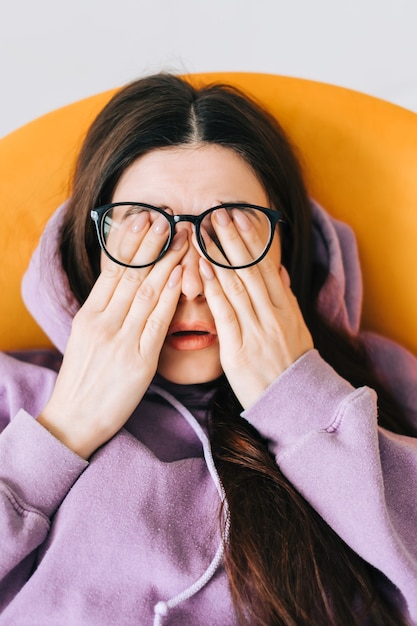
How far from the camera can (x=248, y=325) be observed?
1003mm

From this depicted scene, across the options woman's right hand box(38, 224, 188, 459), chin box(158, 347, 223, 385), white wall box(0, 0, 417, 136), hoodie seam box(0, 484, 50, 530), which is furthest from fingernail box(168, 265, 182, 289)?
white wall box(0, 0, 417, 136)

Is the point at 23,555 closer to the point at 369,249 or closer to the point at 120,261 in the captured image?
the point at 120,261

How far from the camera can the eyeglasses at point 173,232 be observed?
0.96 meters

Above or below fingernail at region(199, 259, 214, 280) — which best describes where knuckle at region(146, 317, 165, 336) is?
below

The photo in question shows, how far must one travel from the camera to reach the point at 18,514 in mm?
911

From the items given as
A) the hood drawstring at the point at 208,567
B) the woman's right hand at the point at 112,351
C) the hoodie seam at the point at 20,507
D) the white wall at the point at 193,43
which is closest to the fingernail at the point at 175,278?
the woman's right hand at the point at 112,351

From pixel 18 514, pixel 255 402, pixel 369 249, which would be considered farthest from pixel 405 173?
pixel 18 514

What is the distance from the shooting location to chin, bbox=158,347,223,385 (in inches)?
40.1

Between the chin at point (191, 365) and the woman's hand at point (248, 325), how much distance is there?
0.03 meters

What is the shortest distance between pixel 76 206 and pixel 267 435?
1.59 ft

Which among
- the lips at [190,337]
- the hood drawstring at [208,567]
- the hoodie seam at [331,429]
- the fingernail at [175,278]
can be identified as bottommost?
the hood drawstring at [208,567]

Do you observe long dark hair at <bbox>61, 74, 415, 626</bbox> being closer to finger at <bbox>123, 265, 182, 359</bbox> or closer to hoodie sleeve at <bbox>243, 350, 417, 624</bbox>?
hoodie sleeve at <bbox>243, 350, 417, 624</bbox>

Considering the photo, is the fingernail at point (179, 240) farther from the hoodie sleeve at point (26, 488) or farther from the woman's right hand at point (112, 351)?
the hoodie sleeve at point (26, 488)

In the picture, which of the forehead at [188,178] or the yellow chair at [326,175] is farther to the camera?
the yellow chair at [326,175]
